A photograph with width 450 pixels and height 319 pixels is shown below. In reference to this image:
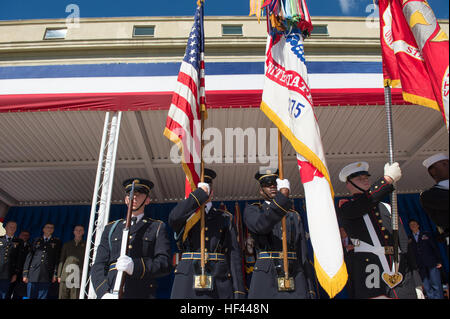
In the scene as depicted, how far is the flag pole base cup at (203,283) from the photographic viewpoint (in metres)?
2.36

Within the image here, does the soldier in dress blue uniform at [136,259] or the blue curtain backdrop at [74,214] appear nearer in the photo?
the soldier in dress blue uniform at [136,259]

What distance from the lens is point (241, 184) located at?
25.5 ft

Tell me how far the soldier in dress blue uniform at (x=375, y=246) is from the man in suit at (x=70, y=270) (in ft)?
18.3

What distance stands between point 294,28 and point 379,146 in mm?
3945

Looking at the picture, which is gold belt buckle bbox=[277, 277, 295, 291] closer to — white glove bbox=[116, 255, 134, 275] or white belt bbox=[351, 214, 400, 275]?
white belt bbox=[351, 214, 400, 275]

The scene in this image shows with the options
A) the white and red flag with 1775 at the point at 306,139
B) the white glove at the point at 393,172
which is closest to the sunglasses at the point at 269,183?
the white and red flag with 1775 at the point at 306,139

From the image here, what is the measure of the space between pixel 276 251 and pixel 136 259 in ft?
3.84

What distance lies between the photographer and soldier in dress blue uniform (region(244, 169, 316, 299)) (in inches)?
94.0

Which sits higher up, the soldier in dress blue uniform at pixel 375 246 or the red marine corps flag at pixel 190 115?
the red marine corps flag at pixel 190 115

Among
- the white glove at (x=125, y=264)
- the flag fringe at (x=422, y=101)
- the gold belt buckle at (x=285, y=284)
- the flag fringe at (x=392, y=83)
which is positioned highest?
the flag fringe at (x=392, y=83)

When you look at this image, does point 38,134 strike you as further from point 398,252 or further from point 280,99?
point 398,252

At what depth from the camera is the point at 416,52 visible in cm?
261

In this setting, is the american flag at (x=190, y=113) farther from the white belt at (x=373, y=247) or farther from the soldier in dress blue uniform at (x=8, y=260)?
the soldier in dress blue uniform at (x=8, y=260)

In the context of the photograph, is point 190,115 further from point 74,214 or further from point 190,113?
point 74,214
